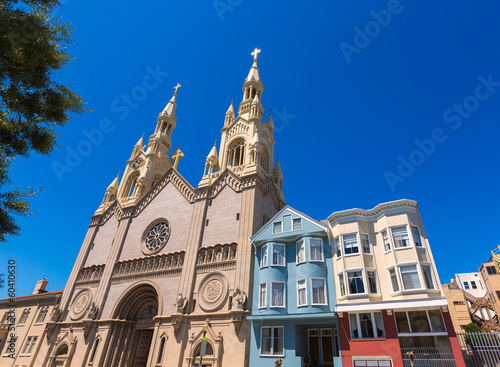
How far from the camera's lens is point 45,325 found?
39406mm

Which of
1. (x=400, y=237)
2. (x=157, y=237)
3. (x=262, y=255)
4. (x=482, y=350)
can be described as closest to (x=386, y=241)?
(x=400, y=237)

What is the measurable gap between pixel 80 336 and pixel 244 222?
968 inches

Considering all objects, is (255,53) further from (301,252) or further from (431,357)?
(431,357)

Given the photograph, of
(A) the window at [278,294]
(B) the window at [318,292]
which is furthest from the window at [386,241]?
(A) the window at [278,294]

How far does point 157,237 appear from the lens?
128 ft

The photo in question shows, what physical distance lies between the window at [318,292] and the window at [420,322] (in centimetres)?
534

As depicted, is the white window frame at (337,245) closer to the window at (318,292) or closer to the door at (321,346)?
the window at (318,292)

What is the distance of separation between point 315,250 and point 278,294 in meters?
5.07

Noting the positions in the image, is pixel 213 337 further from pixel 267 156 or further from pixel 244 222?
pixel 267 156

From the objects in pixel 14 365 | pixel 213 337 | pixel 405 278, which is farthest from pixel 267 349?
pixel 14 365

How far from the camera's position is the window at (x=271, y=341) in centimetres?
2367

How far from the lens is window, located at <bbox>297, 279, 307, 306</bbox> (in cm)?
2444

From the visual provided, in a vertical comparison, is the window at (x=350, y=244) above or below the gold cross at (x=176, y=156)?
below

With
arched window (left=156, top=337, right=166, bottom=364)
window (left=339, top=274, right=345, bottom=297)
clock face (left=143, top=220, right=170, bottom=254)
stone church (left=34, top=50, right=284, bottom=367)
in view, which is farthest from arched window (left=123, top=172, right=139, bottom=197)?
window (left=339, top=274, right=345, bottom=297)
